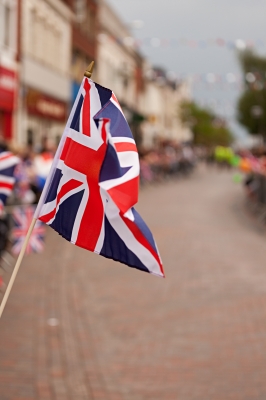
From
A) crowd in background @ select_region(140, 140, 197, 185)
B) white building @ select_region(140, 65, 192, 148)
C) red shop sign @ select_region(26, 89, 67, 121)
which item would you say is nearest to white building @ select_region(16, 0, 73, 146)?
red shop sign @ select_region(26, 89, 67, 121)

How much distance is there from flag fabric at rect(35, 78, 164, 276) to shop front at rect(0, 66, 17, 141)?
25.8 metres

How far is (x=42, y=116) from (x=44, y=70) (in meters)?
2.14

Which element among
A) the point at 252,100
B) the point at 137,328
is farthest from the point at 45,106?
the point at 252,100

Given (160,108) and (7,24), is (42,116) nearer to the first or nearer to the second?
(7,24)

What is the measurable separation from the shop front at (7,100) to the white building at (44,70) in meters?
0.85

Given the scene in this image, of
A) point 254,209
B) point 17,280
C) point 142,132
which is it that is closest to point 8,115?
point 254,209

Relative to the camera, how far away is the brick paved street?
21.0ft

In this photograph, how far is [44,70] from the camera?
122 feet

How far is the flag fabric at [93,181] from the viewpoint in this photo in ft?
14.9

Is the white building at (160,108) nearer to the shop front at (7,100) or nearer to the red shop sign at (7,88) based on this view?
the shop front at (7,100)

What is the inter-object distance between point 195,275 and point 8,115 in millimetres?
21177

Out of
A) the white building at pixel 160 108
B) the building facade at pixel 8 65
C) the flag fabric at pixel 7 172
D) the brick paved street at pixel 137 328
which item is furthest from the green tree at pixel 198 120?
the flag fabric at pixel 7 172

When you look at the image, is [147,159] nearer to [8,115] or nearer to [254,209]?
Result: [8,115]

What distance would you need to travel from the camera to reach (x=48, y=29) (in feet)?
127
